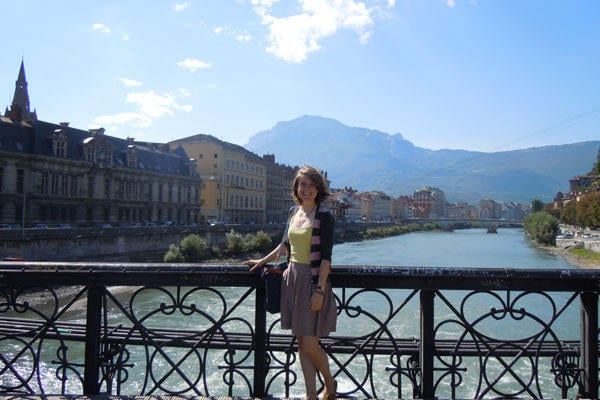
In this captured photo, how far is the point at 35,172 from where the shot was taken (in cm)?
4316

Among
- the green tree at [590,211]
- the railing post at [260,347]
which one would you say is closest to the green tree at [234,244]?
the green tree at [590,211]

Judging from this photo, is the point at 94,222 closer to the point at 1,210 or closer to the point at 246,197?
the point at 1,210

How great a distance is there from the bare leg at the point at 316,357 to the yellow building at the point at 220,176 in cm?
7351

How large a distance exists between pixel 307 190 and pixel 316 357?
4.11ft

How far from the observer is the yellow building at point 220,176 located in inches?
3088

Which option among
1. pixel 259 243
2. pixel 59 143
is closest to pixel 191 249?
pixel 259 243

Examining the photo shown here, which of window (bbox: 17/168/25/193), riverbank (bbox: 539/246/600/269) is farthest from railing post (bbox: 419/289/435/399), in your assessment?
riverbank (bbox: 539/246/600/269)

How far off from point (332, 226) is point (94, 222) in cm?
5177

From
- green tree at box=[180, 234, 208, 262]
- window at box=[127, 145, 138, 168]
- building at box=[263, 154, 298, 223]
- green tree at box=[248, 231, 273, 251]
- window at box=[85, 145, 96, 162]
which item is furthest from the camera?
building at box=[263, 154, 298, 223]

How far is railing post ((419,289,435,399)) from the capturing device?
148 inches

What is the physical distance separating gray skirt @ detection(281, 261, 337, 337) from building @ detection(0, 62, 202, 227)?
3839 centimetres

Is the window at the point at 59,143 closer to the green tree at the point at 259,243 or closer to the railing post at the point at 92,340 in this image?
the green tree at the point at 259,243

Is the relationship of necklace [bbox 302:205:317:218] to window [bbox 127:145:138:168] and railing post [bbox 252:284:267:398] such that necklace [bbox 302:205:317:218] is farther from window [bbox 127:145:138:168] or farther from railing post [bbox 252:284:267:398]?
window [bbox 127:145:138:168]

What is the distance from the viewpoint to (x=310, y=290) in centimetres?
348
